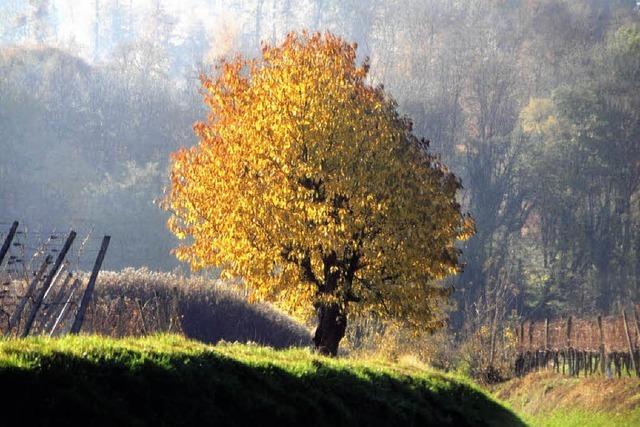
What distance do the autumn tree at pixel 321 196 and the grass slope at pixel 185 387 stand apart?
6.66 m

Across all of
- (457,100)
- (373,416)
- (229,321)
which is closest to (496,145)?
(457,100)

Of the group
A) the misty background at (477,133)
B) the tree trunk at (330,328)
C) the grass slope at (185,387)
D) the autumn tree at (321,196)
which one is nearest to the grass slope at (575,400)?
the tree trunk at (330,328)

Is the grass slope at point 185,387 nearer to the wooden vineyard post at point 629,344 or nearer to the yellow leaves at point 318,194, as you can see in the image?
the yellow leaves at point 318,194

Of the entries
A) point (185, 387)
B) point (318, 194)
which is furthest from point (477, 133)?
point (185, 387)

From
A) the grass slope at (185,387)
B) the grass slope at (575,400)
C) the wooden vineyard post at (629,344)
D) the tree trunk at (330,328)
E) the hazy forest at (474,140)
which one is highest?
the hazy forest at (474,140)

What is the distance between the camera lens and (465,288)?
6094cm

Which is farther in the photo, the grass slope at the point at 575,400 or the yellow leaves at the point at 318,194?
the grass slope at the point at 575,400

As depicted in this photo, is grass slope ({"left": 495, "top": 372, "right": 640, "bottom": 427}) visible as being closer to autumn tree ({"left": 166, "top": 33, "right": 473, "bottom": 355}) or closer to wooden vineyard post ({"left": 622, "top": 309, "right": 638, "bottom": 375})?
wooden vineyard post ({"left": 622, "top": 309, "right": 638, "bottom": 375})

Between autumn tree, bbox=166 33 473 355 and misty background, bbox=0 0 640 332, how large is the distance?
77.6ft

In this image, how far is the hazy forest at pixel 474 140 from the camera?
64188mm

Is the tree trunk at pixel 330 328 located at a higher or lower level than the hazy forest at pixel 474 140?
lower

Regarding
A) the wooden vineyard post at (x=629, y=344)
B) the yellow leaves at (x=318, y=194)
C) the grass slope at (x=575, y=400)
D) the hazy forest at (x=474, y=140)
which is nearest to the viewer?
the yellow leaves at (x=318, y=194)

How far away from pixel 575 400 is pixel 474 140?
147 ft

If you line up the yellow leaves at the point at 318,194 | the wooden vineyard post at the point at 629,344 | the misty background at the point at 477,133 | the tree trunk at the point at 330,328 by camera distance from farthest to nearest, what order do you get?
the misty background at the point at 477,133, the wooden vineyard post at the point at 629,344, the tree trunk at the point at 330,328, the yellow leaves at the point at 318,194
